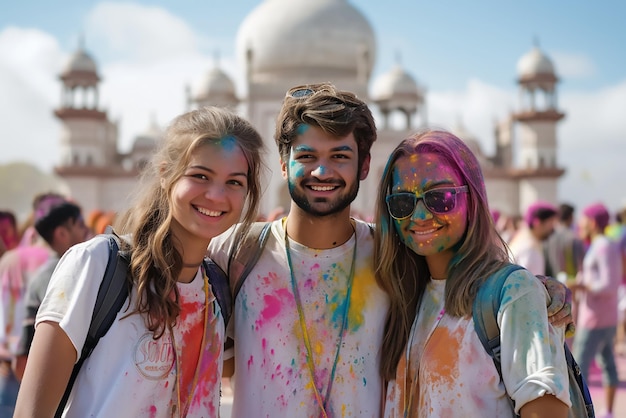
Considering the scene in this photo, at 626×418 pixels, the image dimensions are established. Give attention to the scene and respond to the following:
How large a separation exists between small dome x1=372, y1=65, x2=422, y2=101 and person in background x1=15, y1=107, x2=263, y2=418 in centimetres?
2149

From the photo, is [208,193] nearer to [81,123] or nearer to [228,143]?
[228,143]

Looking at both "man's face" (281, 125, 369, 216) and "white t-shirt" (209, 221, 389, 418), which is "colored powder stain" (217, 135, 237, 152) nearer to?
"man's face" (281, 125, 369, 216)

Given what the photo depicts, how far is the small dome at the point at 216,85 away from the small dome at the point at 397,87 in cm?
469

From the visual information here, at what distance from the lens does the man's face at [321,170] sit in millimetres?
2166

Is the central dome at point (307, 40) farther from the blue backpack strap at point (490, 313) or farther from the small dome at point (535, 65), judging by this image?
the blue backpack strap at point (490, 313)

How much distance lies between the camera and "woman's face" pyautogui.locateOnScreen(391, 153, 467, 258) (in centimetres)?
205

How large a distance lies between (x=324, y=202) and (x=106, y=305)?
2.27 feet

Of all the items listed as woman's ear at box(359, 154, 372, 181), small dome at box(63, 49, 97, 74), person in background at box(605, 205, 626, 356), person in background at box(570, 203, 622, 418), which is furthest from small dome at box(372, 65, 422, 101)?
woman's ear at box(359, 154, 372, 181)

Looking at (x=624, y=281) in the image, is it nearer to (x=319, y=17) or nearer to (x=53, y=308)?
(x=53, y=308)

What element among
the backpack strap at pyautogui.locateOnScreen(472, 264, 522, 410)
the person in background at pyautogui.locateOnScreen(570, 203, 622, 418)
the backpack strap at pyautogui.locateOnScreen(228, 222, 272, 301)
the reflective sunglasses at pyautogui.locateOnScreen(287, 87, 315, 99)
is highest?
the reflective sunglasses at pyautogui.locateOnScreen(287, 87, 315, 99)

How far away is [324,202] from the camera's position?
2.17 m

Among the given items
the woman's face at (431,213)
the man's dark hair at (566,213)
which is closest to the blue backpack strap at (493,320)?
the woman's face at (431,213)

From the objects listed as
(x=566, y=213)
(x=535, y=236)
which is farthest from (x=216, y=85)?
(x=535, y=236)

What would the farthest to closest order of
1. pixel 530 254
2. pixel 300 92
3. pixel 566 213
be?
pixel 566 213, pixel 530 254, pixel 300 92
